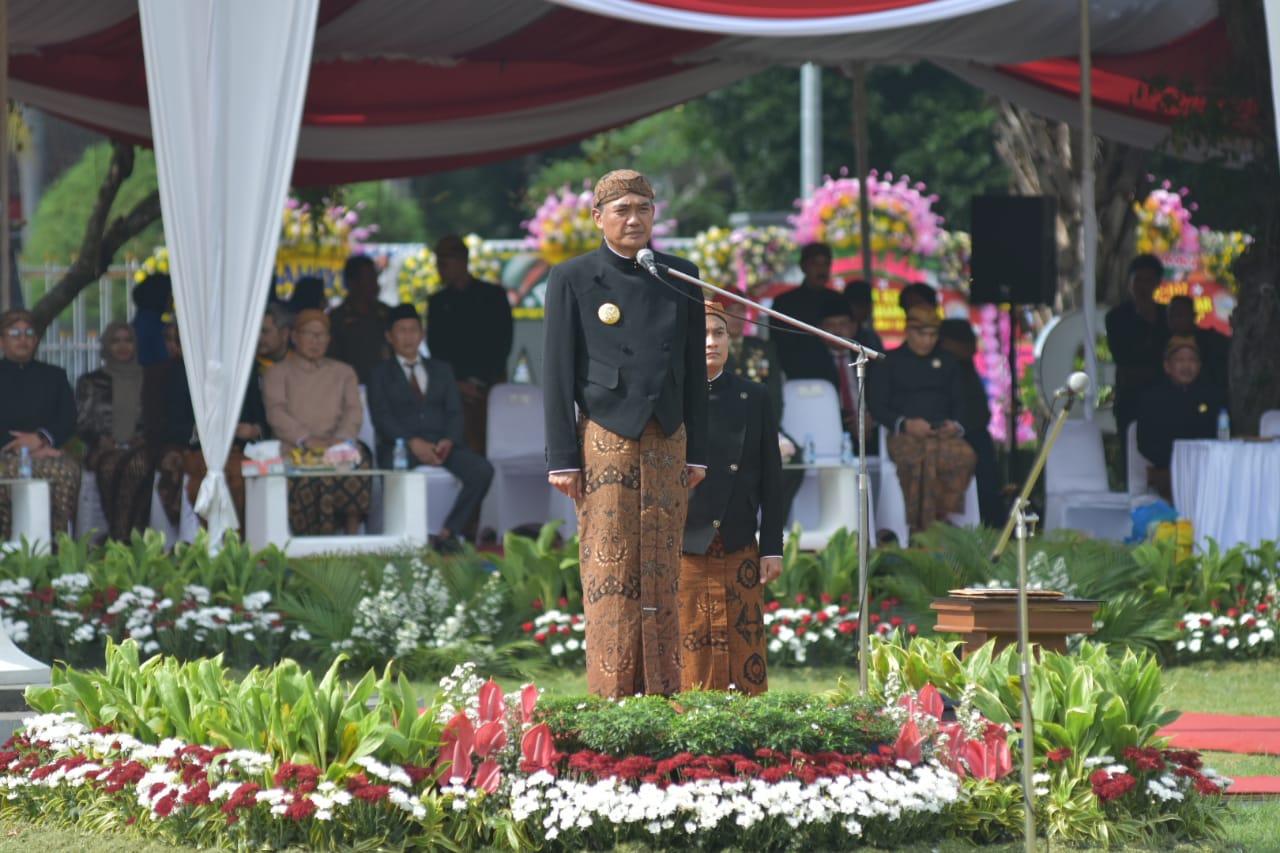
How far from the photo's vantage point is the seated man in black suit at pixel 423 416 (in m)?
12.6

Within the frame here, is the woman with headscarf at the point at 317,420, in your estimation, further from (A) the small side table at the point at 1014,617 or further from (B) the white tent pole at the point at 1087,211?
(A) the small side table at the point at 1014,617

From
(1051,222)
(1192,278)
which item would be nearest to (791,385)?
(1051,222)

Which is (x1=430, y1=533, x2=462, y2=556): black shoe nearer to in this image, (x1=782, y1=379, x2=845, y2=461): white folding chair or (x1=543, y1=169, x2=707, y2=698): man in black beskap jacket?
(x1=782, y1=379, x2=845, y2=461): white folding chair

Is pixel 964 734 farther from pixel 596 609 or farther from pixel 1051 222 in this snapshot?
pixel 1051 222

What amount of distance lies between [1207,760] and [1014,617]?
0.86m

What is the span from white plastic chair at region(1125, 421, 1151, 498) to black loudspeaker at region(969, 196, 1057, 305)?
138 cm

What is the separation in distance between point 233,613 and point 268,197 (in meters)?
1.92

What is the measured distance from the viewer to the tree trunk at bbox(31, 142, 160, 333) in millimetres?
16703

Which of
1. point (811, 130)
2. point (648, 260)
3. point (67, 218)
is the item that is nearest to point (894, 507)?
point (648, 260)

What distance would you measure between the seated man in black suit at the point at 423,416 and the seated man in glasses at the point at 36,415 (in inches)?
72.3

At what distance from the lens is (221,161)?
31.1 feet

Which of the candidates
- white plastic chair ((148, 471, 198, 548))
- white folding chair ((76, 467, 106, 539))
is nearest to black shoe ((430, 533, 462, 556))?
white plastic chair ((148, 471, 198, 548))

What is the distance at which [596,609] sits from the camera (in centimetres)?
600

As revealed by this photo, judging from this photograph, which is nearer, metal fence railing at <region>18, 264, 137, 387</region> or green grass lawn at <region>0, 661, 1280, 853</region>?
green grass lawn at <region>0, 661, 1280, 853</region>
